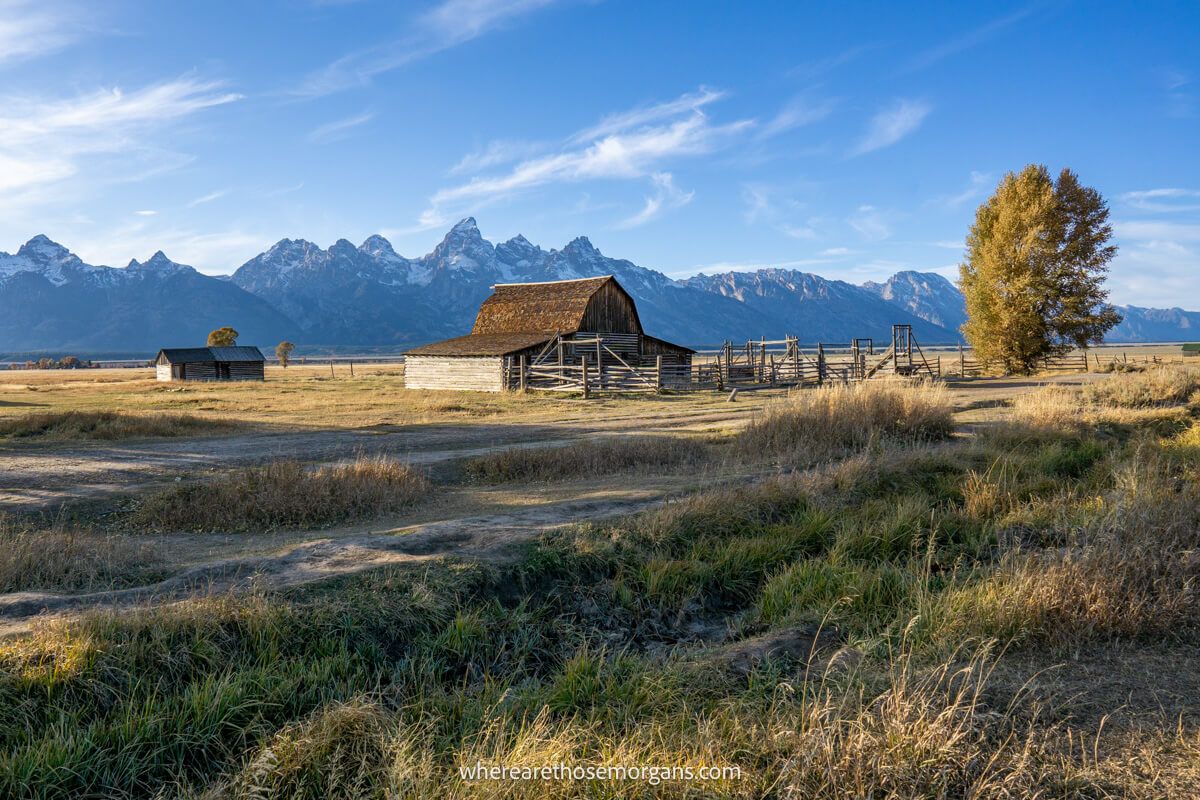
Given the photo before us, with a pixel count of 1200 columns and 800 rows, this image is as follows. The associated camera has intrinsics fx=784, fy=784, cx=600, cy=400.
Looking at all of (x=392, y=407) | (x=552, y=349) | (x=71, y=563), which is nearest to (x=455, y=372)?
(x=552, y=349)

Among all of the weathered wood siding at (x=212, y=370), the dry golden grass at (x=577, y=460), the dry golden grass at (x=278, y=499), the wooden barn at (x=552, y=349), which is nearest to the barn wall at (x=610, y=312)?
the wooden barn at (x=552, y=349)

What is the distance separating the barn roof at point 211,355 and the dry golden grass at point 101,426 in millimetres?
Answer: 42463

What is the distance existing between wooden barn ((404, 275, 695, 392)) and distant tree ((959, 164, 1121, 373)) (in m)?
16.0

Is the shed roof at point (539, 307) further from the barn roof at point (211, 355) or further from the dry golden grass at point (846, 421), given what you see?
the barn roof at point (211, 355)

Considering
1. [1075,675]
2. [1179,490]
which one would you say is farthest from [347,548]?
[1179,490]

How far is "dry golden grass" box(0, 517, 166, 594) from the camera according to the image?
699cm

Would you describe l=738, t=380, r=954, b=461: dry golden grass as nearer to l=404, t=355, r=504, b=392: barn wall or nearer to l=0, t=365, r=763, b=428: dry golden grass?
l=0, t=365, r=763, b=428: dry golden grass

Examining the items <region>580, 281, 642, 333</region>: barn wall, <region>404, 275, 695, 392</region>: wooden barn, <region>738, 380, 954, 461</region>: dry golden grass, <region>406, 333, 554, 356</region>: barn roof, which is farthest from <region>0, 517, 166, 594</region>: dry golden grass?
<region>580, 281, 642, 333</region>: barn wall

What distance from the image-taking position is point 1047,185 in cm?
3781

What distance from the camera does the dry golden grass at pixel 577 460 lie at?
44.6 ft

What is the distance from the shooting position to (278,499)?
10359 millimetres

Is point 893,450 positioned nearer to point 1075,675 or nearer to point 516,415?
point 1075,675

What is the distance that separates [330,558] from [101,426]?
16.0 metres

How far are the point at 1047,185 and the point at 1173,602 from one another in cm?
3793
